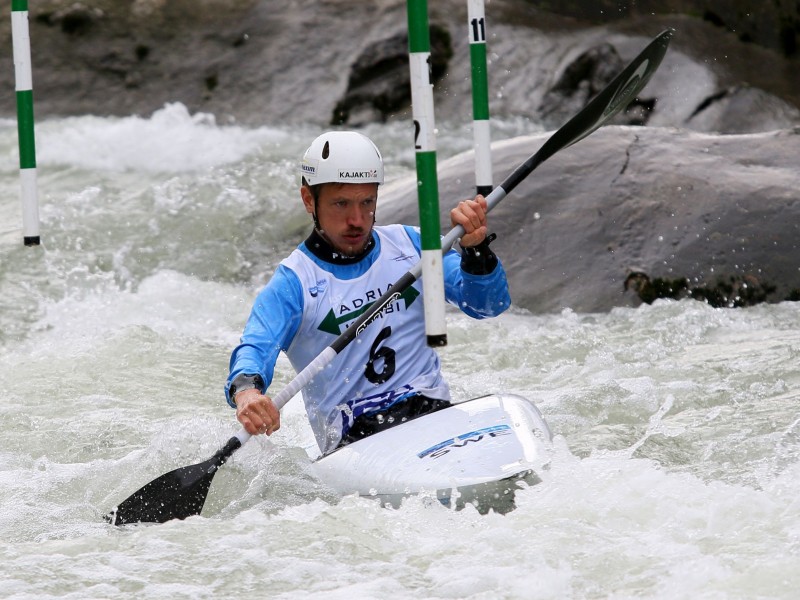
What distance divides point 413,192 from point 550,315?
126 centimetres

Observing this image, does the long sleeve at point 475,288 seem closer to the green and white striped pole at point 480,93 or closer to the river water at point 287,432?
the river water at point 287,432

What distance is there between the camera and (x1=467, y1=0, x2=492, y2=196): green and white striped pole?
200 inches

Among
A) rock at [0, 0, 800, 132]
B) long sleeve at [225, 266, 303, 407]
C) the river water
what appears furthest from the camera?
rock at [0, 0, 800, 132]

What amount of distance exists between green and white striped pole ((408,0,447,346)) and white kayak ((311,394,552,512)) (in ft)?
1.10

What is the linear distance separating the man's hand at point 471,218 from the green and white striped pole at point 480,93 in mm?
1098

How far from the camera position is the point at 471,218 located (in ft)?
13.1

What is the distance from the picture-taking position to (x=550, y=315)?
7047mm

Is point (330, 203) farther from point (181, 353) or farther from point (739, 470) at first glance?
point (181, 353)

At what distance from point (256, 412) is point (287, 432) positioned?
5.57ft

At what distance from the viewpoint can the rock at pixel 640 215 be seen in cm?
705

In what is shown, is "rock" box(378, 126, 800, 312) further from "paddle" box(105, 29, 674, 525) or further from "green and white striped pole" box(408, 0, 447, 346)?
"green and white striped pole" box(408, 0, 447, 346)

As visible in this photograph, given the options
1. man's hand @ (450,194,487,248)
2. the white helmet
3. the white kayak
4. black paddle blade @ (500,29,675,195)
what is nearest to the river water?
the white kayak

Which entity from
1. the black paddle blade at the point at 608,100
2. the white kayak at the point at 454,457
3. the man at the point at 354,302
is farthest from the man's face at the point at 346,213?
the black paddle blade at the point at 608,100

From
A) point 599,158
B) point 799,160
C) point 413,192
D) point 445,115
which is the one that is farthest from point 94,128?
point 799,160
